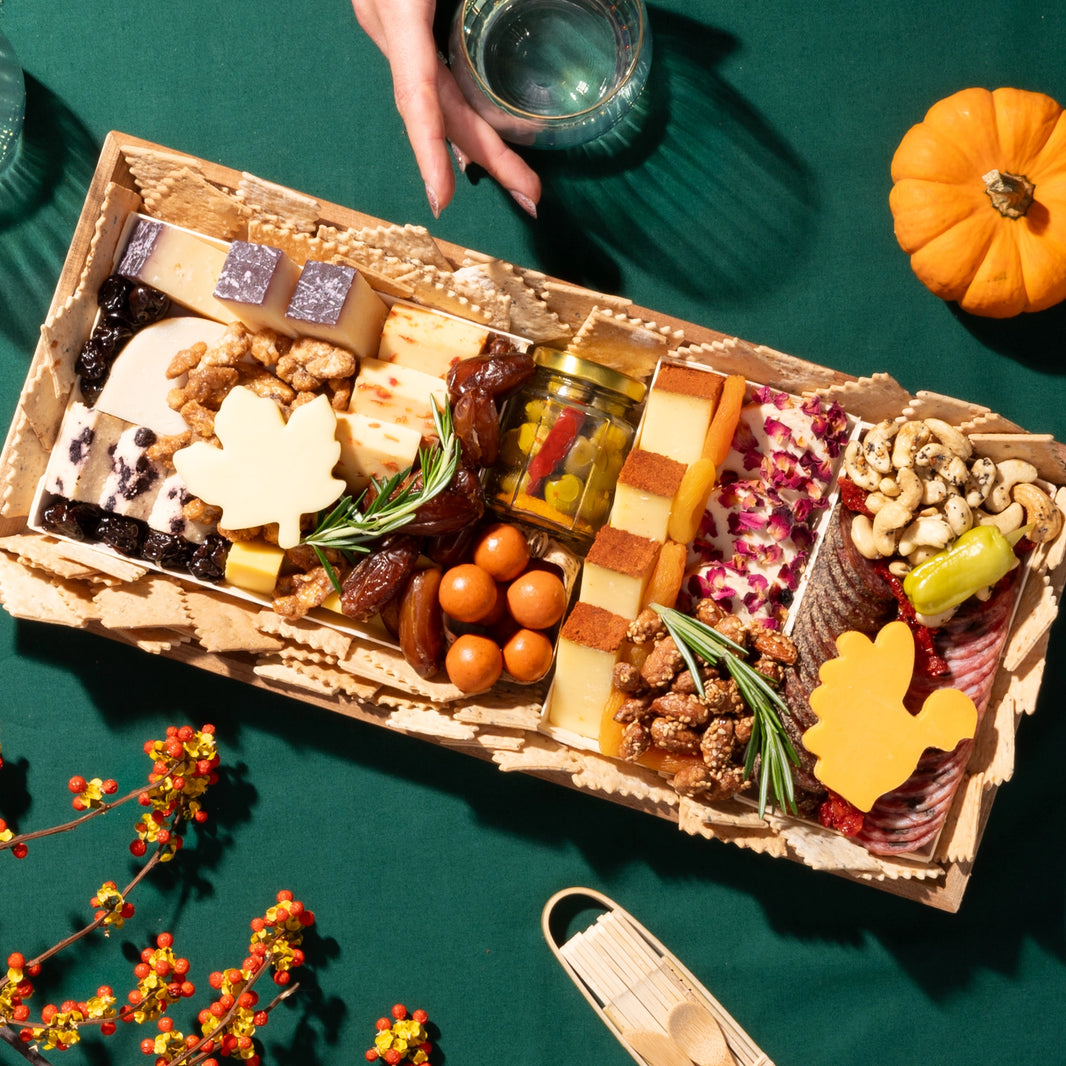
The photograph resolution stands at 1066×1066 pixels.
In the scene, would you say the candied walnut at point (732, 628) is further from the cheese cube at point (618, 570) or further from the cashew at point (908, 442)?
the cashew at point (908, 442)

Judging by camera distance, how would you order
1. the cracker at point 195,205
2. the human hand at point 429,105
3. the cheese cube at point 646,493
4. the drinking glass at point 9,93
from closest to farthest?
the human hand at point 429,105
the cheese cube at point 646,493
the cracker at point 195,205
the drinking glass at point 9,93

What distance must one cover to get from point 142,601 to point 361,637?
494mm

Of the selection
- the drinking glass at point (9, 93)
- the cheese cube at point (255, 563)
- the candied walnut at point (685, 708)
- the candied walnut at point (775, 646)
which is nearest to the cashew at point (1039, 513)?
the candied walnut at point (775, 646)

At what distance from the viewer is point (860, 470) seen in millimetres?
1858

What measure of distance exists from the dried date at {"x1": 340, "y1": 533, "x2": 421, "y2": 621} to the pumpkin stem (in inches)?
56.8

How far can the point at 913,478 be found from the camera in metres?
1.79

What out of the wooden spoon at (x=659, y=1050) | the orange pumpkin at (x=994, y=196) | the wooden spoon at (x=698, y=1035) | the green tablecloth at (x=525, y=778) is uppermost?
the orange pumpkin at (x=994, y=196)

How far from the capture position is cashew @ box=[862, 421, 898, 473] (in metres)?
1.82

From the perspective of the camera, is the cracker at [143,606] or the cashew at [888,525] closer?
the cashew at [888,525]

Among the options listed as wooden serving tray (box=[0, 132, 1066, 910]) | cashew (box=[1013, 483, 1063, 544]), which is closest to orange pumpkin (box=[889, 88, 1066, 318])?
wooden serving tray (box=[0, 132, 1066, 910])

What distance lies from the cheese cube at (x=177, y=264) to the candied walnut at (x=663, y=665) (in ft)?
4.01

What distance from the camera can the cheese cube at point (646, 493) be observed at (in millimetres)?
1896

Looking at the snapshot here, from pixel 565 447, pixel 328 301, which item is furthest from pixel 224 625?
pixel 565 447

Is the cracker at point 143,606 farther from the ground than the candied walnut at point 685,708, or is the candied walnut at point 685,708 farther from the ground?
the candied walnut at point 685,708
